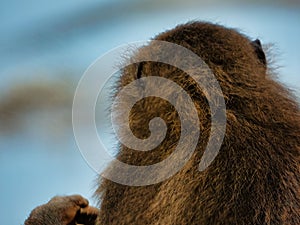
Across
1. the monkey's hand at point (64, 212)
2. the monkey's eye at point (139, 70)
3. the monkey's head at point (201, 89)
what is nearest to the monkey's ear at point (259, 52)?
the monkey's head at point (201, 89)

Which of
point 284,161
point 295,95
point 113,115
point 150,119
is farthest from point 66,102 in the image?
point 295,95

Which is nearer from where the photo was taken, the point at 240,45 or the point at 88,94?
the point at 88,94

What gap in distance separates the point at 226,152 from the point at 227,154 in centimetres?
1

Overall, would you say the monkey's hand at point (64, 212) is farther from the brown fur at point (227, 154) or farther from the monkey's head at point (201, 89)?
the monkey's head at point (201, 89)

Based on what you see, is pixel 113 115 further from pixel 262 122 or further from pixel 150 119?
pixel 262 122

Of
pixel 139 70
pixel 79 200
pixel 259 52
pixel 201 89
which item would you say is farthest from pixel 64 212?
pixel 259 52

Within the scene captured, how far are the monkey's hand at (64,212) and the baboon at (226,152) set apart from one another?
0.48 m

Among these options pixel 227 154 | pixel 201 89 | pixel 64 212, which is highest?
pixel 201 89

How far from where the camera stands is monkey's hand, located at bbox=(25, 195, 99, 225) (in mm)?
3152

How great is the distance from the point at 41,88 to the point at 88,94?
73cm

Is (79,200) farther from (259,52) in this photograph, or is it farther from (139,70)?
(259,52)

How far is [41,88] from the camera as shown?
1.79 meters

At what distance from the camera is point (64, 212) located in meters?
3.19

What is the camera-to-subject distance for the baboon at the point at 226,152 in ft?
7.18
